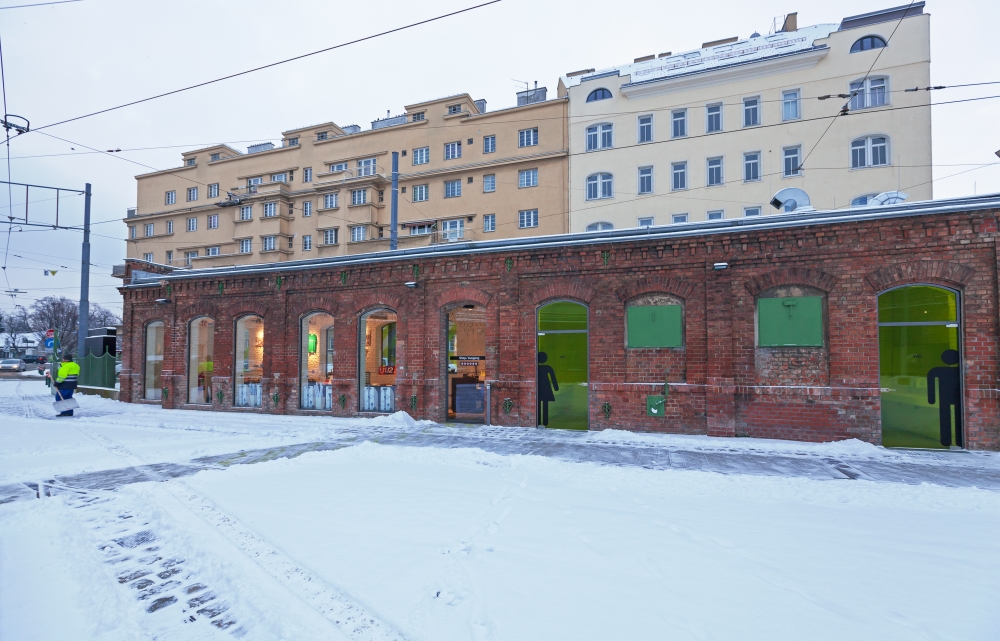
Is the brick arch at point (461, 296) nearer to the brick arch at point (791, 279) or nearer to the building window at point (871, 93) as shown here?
the brick arch at point (791, 279)

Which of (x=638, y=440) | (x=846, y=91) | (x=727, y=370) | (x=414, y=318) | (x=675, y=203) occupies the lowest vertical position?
(x=638, y=440)

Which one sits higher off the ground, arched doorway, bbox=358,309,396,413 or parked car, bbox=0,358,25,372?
arched doorway, bbox=358,309,396,413

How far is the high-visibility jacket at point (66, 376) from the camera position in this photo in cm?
1611

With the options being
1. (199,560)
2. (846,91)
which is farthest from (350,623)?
(846,91)

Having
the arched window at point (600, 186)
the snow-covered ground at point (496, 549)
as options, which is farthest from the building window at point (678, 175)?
the snow-covered ground at point (496, 549)

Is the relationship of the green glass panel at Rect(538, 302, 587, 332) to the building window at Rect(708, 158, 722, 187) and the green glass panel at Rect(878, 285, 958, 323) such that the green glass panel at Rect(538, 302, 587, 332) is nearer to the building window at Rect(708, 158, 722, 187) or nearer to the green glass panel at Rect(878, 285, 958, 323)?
the green glass panel at Rect(878, 285, 958, 323)

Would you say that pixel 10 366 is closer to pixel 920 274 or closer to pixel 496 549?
pixel 496 549

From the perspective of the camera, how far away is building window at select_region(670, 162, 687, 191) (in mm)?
27750

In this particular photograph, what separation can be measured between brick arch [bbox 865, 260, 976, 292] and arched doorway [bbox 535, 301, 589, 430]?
20.2ft

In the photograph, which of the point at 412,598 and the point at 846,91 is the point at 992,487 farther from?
the point at 846,91

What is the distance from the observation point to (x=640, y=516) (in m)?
5.95

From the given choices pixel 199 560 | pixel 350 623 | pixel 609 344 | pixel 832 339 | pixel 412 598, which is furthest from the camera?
pixel 609 344

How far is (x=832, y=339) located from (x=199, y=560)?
11659 mm

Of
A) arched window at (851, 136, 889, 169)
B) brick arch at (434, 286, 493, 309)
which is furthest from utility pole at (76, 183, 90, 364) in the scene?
arched window at (851, 136, 889, 169)
